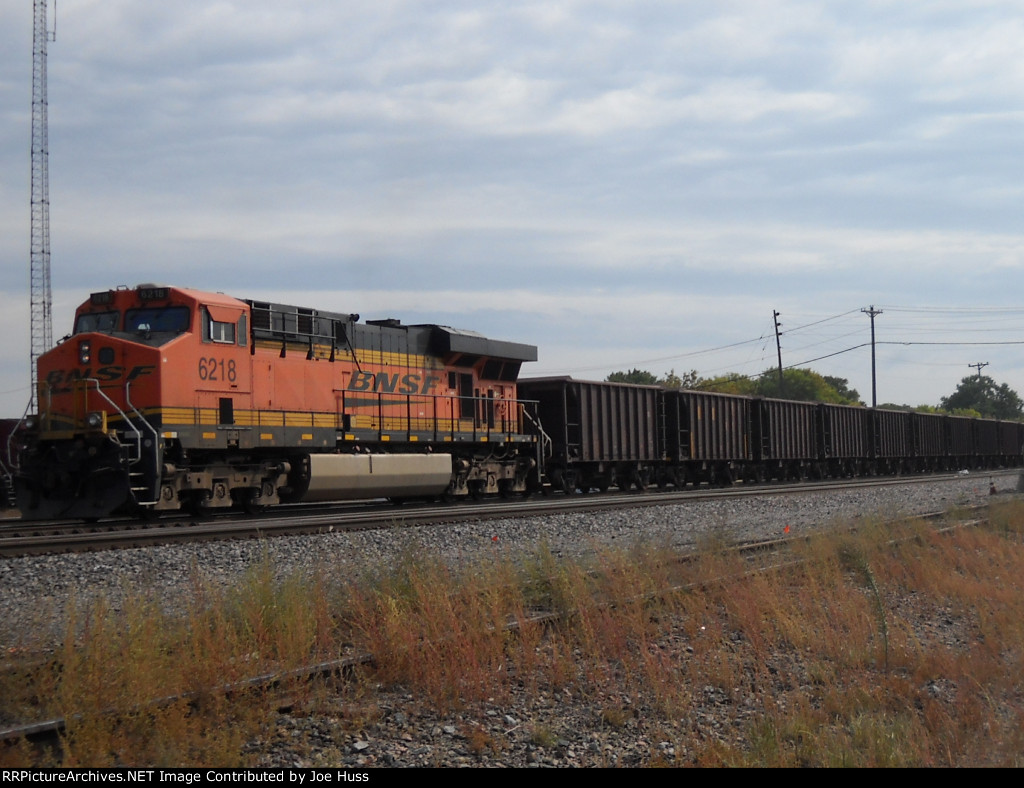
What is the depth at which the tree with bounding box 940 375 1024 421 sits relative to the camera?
144 m

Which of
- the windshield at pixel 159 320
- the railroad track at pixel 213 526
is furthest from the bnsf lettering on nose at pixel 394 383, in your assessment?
the windshield at pixel 159 320

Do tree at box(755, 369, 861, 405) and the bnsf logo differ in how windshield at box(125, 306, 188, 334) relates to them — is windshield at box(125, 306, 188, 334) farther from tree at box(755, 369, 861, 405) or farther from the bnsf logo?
tree at box(755, 369, 861, 405)

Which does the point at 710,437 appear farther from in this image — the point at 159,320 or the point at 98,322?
the point at 98,322

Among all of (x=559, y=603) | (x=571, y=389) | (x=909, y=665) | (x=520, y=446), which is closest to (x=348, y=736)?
(x=559, y=603)

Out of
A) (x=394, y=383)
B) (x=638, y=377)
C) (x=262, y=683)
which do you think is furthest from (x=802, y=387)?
(x=262, y=683)

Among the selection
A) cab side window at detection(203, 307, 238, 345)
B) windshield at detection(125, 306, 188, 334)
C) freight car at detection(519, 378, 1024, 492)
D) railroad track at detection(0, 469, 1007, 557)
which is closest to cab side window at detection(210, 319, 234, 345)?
cab side window at detection(203, 307, 238, 345)

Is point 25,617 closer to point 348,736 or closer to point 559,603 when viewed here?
point 348,736

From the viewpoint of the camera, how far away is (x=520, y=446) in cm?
2298

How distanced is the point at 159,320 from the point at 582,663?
11333mm

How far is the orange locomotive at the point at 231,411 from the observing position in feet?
47.4

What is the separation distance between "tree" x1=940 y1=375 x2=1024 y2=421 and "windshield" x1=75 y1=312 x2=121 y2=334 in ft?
475

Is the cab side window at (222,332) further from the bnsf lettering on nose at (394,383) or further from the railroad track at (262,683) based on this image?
the railroad track at (262,683)

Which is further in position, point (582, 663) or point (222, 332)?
point (222, 332)

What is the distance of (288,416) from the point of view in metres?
16.7
